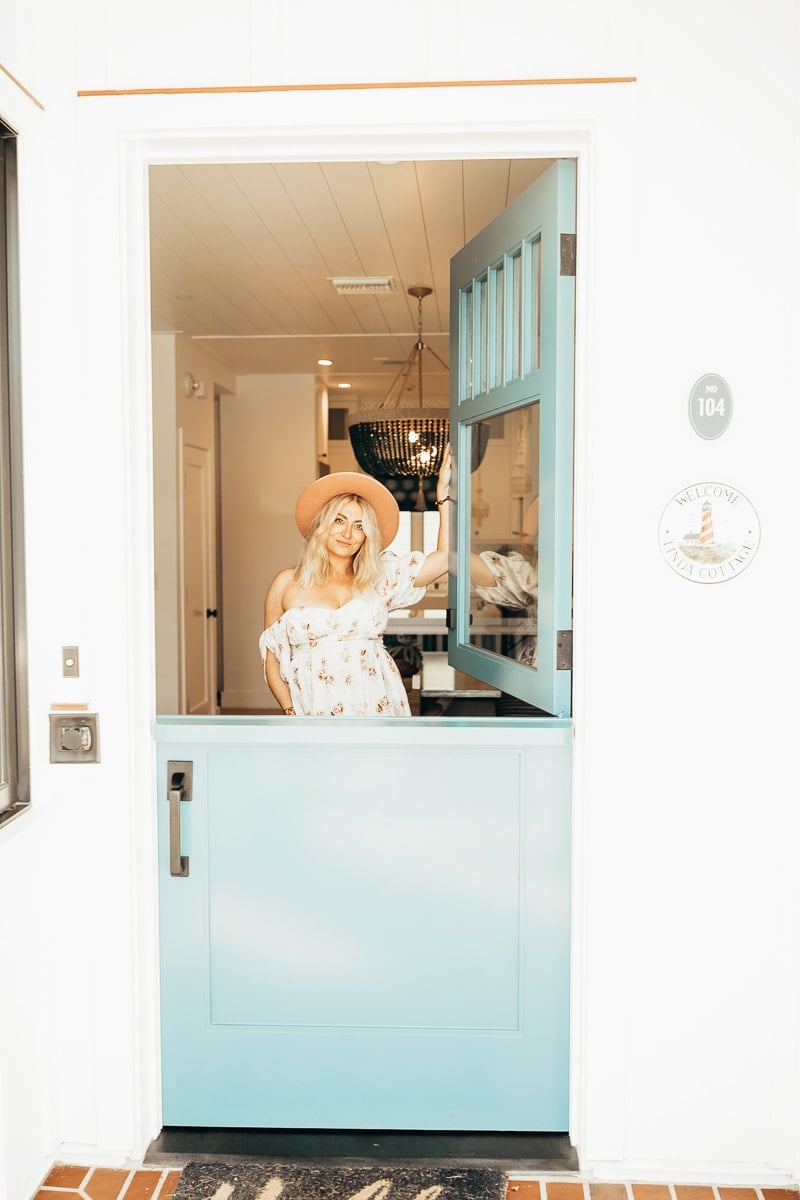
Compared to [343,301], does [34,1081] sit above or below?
below

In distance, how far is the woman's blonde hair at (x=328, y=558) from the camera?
116 inches

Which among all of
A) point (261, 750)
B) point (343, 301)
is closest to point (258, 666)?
point (343, 301)

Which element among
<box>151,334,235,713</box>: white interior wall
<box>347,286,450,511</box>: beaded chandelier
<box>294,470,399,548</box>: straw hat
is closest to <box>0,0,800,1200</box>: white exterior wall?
<box>294,470,399,548</box>: straw hat

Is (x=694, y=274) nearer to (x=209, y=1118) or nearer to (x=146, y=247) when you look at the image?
(x=146, y=247)

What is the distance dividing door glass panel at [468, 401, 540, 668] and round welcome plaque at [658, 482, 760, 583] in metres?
0.37

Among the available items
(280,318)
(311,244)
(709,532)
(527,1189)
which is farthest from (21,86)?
(280,318)

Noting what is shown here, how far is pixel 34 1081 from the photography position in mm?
1967

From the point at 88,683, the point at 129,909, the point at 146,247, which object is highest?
the point at 146,247

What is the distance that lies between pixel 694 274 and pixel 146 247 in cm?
118

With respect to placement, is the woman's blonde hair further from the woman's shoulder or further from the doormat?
the doormat

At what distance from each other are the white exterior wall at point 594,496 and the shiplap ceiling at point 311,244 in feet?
3.49

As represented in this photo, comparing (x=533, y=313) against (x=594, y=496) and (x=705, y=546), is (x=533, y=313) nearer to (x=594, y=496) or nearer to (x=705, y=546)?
(x=594, y=496)

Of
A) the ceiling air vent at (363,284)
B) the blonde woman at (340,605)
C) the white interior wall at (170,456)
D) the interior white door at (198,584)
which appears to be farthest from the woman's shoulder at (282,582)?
the interior white door at (198,584)

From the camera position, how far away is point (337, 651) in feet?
9.55
